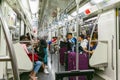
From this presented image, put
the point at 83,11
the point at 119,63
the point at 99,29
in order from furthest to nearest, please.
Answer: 1. the point at 83,11
2. the point at 99,29
3. the point at 119,63

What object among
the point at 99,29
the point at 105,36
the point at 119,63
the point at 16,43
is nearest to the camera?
the point at 119,63

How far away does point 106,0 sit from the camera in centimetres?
591

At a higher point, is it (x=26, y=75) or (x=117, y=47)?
(x=117, y=47)

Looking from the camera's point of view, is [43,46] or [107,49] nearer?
[107,49]

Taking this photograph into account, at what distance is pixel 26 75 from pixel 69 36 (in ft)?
6.91

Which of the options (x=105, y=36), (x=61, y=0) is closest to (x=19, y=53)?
(x=105, y=36)

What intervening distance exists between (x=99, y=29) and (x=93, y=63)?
1.42 m

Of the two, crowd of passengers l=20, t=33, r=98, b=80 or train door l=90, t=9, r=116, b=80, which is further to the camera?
crowd of passengers l=20, t=33, r=98, b=80

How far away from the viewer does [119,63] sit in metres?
5.82

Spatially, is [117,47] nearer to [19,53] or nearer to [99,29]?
[99,29]

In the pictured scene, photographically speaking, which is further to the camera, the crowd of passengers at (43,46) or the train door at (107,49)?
the crowd of passengers at (43,46)

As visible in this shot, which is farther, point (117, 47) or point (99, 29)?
point (99, 29)

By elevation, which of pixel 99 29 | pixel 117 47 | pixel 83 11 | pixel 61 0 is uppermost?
pixel 61 0

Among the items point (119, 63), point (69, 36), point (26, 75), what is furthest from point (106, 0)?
point (26, 75)
